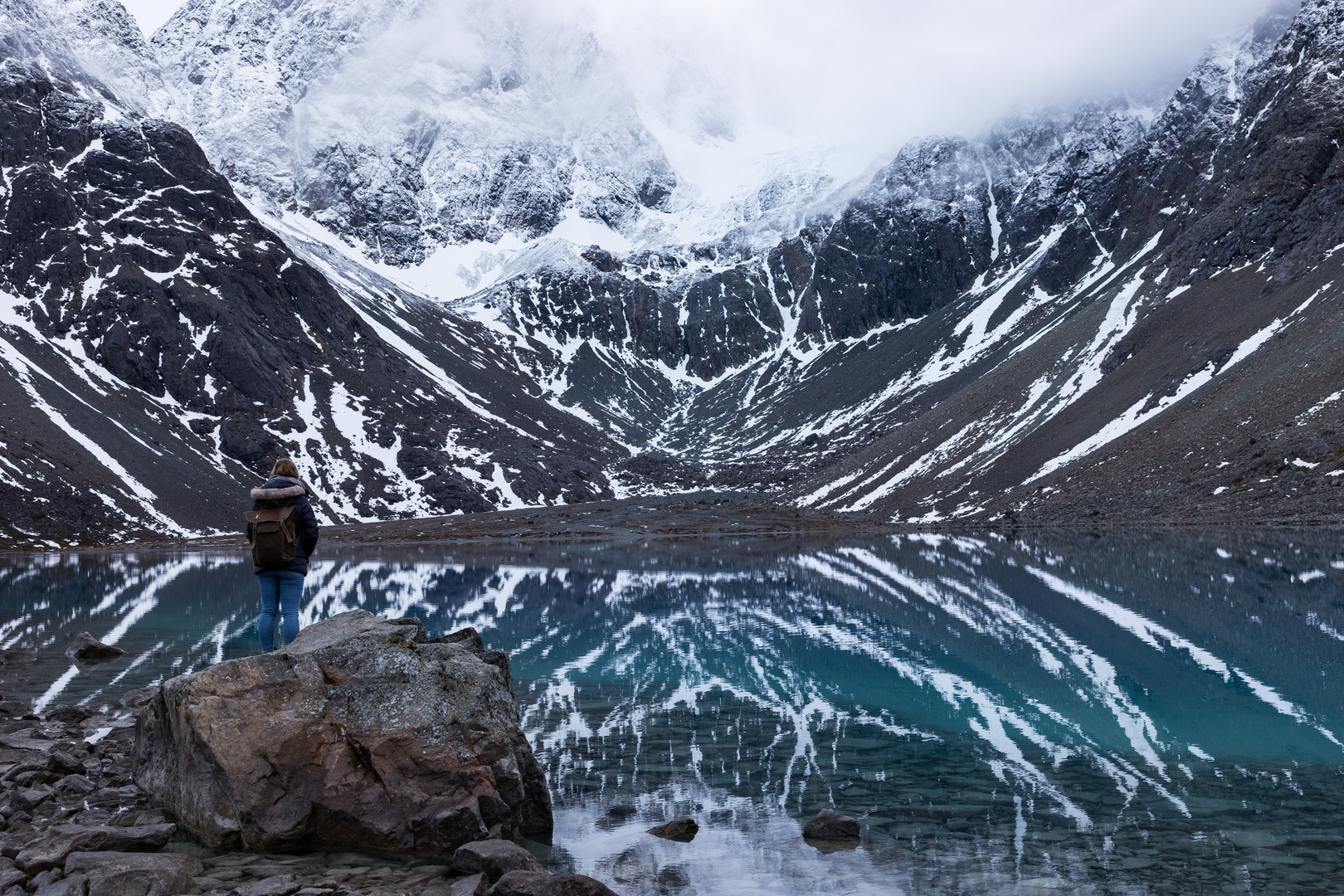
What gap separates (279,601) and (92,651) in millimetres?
16662

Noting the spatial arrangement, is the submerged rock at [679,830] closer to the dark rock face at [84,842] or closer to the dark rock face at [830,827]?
the dark rock face at [830,827]

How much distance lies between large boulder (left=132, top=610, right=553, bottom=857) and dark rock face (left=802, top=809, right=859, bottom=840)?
353cm

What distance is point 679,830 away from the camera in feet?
41.1

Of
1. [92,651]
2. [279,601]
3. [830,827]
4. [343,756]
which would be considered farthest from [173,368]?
[830,827]

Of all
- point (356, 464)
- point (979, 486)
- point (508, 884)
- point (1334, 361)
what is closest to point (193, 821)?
point (508, 884)

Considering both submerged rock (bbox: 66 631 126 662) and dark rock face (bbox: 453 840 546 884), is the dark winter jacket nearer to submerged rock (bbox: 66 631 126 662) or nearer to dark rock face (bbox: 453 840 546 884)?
dark rock face (bbox: 453 840 546 884)

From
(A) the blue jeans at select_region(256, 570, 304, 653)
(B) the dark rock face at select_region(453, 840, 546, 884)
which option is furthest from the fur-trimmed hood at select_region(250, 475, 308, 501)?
(B) the dark rock face at select_region(453, 840, 546, 884)

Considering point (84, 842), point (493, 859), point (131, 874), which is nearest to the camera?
point (131, 874)

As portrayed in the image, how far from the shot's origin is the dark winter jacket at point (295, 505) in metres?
14.6

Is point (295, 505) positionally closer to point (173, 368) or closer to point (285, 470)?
point (285, 470)

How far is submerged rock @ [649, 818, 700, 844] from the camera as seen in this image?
12414 mm

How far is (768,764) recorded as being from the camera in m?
16.1

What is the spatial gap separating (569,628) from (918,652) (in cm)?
1397

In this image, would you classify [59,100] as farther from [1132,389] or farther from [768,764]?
[768,764]
